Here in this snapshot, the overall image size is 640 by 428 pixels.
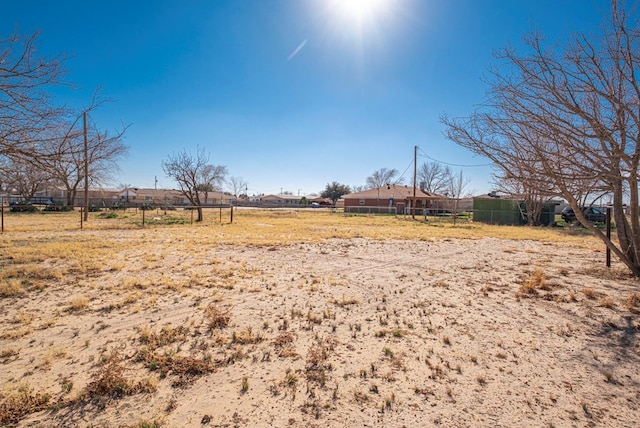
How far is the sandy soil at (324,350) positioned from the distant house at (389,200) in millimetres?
36011

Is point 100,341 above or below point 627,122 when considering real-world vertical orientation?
below

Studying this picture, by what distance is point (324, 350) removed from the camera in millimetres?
3521

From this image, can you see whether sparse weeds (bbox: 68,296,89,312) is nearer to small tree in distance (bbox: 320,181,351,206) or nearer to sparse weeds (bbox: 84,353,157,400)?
sparse weeds (bbox: 84,353,157,400)

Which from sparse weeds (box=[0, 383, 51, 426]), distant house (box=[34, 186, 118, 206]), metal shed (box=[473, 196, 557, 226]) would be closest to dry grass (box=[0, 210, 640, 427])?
sparse weeds (box=[0, 383, 51, 426])

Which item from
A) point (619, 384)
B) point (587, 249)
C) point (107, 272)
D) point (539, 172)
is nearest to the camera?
point (619, 384)

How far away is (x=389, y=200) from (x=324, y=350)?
41958mm

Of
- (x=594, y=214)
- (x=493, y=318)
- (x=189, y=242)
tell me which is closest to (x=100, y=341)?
(x=493, y=318)

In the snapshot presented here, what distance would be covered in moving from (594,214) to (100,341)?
1315 inches

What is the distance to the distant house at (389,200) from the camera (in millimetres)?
42562

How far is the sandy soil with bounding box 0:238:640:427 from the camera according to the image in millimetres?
2521

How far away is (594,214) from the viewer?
2534 cm

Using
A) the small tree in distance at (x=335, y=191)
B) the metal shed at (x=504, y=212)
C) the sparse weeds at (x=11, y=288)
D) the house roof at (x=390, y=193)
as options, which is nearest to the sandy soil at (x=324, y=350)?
the sparse weeds at (x=11, y=288)

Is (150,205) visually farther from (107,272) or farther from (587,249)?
(587,249)

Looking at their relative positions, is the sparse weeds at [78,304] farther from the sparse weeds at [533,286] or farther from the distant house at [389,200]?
the distant house at [389,200]
